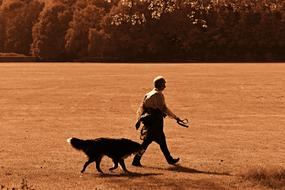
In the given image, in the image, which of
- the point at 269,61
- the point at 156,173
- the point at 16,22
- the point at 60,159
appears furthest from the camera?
the point at 16,22

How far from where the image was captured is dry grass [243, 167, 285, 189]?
11.6 metres

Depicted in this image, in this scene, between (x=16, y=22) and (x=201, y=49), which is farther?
(x=16, y=22)

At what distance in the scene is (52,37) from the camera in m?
137

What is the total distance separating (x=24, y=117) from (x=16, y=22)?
4812 inches

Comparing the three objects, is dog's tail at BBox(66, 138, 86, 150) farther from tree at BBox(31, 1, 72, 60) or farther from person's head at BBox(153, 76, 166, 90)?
tree at BBox(31, 1, 72, 60)

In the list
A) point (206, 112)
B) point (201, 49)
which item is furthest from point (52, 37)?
point (206, 112)

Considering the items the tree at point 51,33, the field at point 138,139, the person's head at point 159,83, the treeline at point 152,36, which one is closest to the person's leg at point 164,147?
the field at point 138,139

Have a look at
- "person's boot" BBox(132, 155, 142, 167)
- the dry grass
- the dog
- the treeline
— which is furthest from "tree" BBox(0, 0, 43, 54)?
the dry grass

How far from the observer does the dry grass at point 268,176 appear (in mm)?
11578

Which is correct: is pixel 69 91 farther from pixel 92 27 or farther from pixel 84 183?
pixel 92 27

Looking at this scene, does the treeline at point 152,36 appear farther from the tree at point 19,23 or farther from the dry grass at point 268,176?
the dry grass at point 268,176

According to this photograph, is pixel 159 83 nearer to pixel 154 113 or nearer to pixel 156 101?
pixel 156 101

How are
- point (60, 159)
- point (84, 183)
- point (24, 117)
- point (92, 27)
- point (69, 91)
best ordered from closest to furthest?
point (84, 183) < point (60, 159) < point (24, 117) < point (69, 91) < point (92, 27)

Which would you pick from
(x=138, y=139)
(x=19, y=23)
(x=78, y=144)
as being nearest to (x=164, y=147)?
(x=78, y=144)
